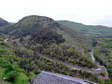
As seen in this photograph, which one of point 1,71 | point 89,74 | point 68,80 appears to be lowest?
point 89,74

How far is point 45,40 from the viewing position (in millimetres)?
79250

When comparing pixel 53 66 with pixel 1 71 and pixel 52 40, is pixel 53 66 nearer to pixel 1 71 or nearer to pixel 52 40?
pixel 1 71

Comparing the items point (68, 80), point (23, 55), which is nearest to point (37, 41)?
point (23, 55)

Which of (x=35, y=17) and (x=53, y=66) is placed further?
(x=35, y=17)

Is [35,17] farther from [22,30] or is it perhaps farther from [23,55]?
[23,55]

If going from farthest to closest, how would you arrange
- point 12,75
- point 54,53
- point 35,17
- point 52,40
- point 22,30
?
1. point 35,17
2. point 22,30
3. point 52,40
4. point 54,53
5. point 12,75

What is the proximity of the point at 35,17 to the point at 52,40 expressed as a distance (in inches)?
1821

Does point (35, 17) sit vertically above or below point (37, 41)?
above

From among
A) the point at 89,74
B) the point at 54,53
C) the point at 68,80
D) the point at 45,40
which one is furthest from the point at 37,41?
the point at 68,80

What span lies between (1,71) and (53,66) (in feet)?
64.9

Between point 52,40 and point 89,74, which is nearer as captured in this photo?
point 89,74

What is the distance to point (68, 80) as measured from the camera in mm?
25703

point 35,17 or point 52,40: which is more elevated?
point 35,17

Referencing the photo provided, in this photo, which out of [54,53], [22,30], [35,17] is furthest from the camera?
[35,17]
